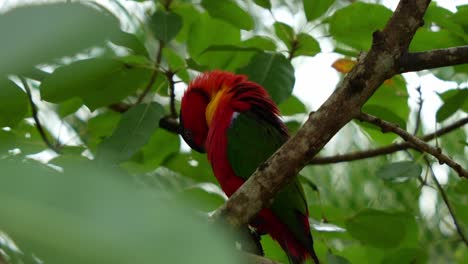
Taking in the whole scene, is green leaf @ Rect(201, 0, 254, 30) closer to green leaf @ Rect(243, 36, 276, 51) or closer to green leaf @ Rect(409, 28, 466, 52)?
green leaf @ Rect(243, 36, 276, 51)

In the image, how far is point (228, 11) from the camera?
2.15 metres

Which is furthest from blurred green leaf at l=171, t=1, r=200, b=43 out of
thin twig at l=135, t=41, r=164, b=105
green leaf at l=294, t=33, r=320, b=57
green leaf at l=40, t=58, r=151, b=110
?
green leaf at l=294, t=33, r=320, b=57

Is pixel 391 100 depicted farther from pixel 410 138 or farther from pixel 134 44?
pixel 134 44

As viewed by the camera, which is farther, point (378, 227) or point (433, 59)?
point (378, 227)

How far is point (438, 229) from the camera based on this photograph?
280cm

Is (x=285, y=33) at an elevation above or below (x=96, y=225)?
below

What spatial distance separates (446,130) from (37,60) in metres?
2.29

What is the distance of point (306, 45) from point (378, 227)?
600 millimetres

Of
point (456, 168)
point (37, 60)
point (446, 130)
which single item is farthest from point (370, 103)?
point (37, 60)

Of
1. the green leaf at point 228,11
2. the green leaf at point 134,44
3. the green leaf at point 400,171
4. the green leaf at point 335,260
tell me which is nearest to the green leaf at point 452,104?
the green leaf at point 400,171

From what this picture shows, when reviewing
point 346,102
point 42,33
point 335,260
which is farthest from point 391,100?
point 42,33

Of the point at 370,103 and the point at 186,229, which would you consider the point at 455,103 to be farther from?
the point at 186,229

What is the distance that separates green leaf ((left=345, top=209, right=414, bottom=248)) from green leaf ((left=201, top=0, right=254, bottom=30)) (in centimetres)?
69

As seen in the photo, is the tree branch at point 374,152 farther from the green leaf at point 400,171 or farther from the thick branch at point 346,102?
the thick branch at point 346,102
